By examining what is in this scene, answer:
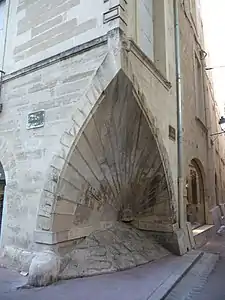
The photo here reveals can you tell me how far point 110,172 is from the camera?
164 inches

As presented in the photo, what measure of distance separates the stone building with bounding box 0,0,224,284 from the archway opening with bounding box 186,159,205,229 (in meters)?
2.32

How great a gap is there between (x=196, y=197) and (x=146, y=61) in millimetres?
4884

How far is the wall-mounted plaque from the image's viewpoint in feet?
13.6

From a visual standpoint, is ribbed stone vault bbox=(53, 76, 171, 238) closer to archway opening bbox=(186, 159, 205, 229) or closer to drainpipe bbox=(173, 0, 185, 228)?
drainpipe bbox=(173, 0, 185, 228)

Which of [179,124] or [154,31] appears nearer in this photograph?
[154,31]

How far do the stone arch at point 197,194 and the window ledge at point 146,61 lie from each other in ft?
9.98

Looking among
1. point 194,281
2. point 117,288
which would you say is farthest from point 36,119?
point 194,281

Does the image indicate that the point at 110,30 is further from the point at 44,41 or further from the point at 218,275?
the point at 218,275

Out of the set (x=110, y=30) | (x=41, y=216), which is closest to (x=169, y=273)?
(x=41, y=216)

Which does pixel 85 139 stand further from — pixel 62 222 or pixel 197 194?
pixel 197 194

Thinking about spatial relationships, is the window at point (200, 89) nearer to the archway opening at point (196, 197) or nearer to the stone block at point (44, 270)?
the archway opening at point (196, 197)

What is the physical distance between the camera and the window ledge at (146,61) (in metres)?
3.82

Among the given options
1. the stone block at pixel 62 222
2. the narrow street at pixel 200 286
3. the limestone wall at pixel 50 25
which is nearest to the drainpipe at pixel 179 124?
the narrow street at pixel 200 286

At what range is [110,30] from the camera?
3697 millimetres
